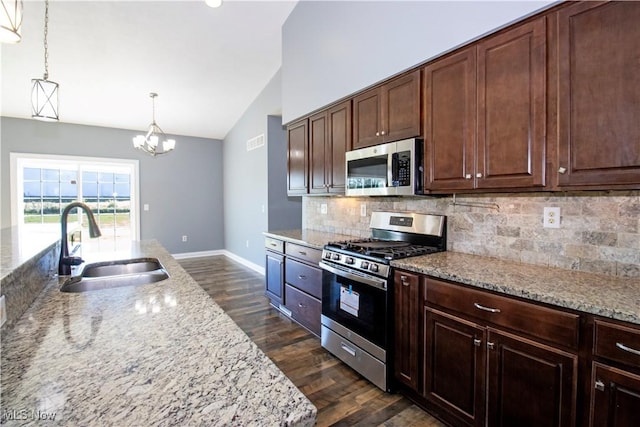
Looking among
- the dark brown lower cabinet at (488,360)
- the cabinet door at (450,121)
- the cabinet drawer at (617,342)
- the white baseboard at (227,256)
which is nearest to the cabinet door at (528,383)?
the dark brown lower cabinet at (488,360)

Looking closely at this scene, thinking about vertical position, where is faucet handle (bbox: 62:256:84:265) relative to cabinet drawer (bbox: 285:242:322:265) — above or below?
above

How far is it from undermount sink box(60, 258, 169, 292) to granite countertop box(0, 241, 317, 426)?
45 centimetres

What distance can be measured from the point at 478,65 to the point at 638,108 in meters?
0.82

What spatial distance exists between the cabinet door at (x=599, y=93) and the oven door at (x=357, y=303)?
124 cm

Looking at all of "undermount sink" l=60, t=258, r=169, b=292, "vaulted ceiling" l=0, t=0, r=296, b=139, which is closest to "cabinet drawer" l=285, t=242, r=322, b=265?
"undermount sink" l=60, t=258, r=169, b=292

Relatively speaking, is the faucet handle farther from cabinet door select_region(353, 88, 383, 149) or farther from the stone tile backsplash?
the stone tile backsplash

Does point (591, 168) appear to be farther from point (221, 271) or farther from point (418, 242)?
point (221, 271)

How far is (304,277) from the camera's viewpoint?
9.93 ft

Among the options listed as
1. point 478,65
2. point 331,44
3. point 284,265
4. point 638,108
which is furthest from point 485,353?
point 331,44

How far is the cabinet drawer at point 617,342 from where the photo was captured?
1.11m

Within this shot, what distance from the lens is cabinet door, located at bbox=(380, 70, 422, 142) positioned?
7.36 ft

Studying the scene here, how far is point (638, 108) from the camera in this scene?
1309mm

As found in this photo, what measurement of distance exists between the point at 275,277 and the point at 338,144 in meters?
1.70

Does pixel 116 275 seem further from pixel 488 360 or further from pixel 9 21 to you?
pixel 488 360
